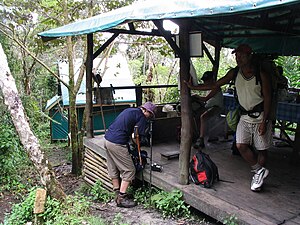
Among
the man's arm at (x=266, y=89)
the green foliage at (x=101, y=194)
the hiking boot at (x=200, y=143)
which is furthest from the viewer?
the hiking boot at (x=200, y=143)

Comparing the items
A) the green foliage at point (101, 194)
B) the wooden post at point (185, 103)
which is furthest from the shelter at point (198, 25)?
the green foliage at point (101, 194)

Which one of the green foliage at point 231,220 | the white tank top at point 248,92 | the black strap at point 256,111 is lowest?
the green foliage at point 231,220

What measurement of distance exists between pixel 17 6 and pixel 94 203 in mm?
5383

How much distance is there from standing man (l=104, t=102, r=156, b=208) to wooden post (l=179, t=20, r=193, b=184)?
2.06 ft

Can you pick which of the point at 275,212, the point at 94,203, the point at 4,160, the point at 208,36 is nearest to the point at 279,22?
the point at 208,36

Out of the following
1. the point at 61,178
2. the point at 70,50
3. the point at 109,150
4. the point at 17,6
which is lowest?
the point at 61,178

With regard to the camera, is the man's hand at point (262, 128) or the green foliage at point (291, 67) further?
the green foliage at point (291, 67)

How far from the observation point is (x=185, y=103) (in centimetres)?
388

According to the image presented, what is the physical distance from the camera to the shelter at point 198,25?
112 inches

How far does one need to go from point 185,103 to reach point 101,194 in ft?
7.15

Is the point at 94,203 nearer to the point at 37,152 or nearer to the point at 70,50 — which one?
the point at 37,152

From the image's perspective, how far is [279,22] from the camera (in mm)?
5602

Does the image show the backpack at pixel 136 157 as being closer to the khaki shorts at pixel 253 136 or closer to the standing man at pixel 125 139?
the standing man at pixel 125 139

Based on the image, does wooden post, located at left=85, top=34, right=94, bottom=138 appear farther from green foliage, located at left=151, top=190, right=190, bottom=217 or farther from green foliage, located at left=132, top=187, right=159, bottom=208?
green foliage, located at left=151, top=190, right=190, bottom=217
